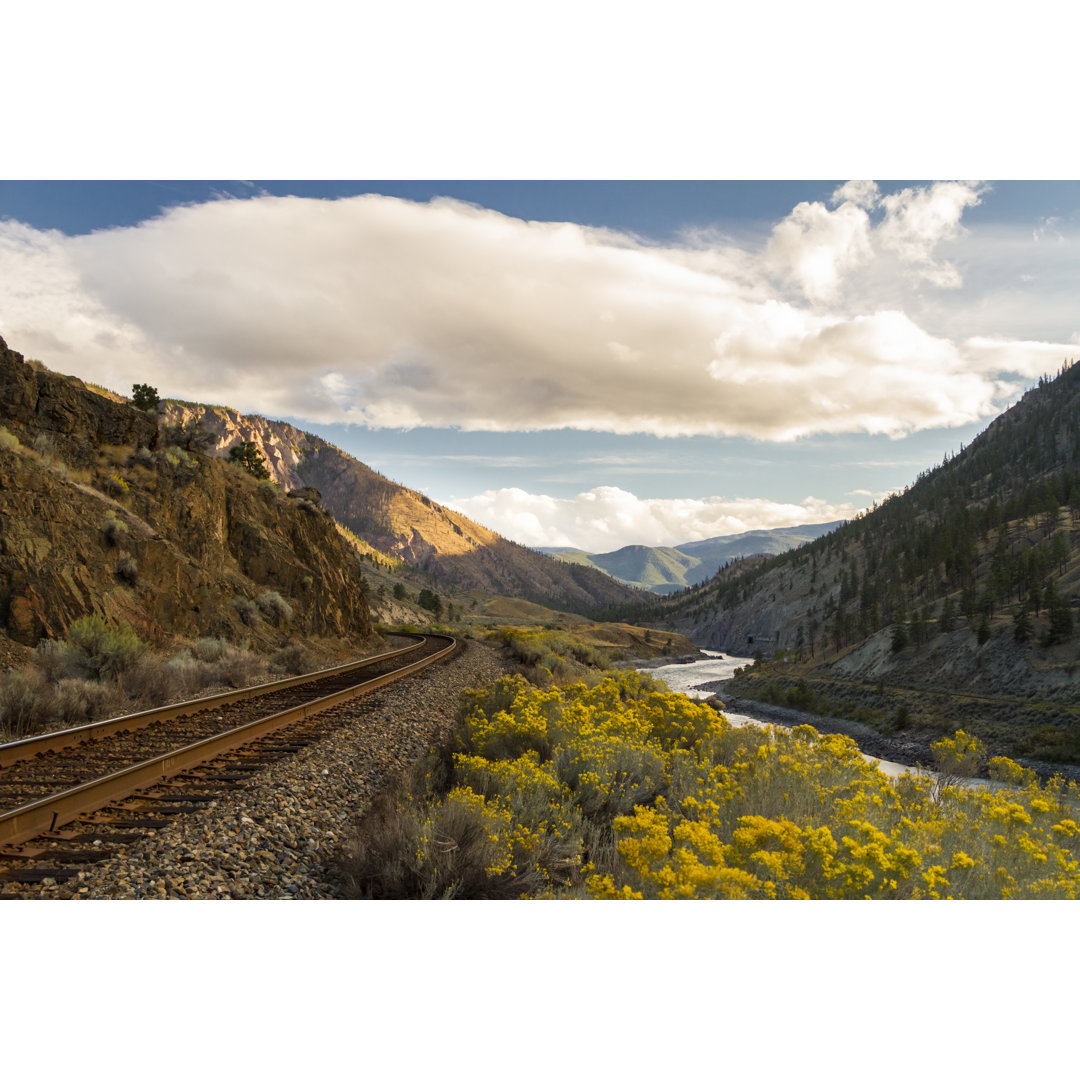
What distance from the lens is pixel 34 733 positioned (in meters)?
8.80

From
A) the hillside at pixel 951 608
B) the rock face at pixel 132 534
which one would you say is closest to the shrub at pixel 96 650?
the rock face at pixel 132 534

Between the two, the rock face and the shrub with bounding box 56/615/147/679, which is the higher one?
the rock face

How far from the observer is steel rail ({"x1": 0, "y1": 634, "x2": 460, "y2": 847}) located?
503 cm

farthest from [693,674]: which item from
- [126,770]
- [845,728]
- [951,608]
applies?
[126,770]

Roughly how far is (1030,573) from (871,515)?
104658 mm

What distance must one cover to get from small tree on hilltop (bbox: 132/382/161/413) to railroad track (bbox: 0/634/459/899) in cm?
2179

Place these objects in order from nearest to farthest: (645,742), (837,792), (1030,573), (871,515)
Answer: (837,792) → (645,742) → (1030,573) → (871,515)

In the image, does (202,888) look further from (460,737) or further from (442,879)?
(460,737)

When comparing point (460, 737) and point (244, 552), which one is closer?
point (460, 737)

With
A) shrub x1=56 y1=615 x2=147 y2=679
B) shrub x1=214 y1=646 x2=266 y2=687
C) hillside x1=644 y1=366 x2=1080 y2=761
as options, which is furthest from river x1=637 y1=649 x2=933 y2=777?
shrub x1=56 y1=615 x2=147 y2=679

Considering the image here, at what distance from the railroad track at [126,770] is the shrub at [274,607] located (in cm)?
893

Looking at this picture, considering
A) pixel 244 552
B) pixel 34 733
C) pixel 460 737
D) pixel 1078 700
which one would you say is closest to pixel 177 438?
pixel 244 552

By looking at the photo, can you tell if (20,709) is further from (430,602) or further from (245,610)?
(430,602)

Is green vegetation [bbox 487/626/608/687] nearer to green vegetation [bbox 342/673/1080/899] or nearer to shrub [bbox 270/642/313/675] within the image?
shrub [bbox 270/642/313/675]
